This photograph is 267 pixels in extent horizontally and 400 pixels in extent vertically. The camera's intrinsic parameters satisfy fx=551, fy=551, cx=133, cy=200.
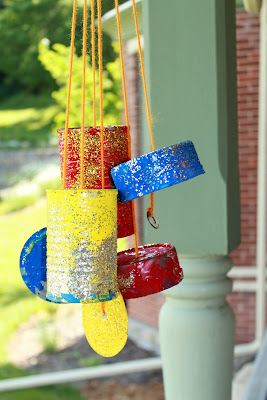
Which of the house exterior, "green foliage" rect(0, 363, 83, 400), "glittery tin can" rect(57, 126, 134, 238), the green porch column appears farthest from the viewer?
"green foliage" rect(0, 363, 83, 400)

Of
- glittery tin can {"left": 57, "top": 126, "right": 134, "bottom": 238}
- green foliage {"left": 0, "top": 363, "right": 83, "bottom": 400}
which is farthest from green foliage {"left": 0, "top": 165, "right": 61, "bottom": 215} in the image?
glittery tin can {"left": 57, "top": 126, "right": 134, "bottom": 238}

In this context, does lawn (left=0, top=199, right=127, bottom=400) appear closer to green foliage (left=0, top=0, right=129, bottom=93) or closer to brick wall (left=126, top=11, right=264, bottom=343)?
brick wall (left=126, top=11, right=264, bottom=343)

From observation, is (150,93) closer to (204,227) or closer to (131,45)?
(204,227)

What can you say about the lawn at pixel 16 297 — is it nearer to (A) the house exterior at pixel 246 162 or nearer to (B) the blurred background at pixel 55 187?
(B) the blurred background at pixel 55 187

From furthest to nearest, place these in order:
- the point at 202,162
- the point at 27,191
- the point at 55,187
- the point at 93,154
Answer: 1. the point at 27,191
2. the point at 55,187
3. the point at 202,162
4. the point at 93,154

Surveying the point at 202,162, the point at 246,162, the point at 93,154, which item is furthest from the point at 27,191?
the point at 93,154

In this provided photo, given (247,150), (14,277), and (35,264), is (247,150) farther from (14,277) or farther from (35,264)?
(14,277)

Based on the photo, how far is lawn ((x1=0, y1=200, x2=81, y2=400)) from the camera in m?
5.14

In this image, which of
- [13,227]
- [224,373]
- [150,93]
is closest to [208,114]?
[150,93]

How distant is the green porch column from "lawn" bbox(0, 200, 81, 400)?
230 centimetres

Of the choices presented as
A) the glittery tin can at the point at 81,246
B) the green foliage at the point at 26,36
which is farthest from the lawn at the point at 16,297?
the green foliage at the point at 26,36

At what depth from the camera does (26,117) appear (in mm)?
14625

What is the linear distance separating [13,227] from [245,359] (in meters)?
6.80

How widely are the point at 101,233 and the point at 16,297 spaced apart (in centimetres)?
792
